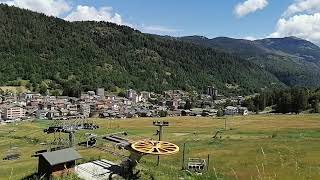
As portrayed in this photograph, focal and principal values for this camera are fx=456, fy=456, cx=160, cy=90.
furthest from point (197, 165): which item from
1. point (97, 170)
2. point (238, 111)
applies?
point (238, 111)

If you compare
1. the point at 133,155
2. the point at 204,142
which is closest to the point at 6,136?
the point at 204,142

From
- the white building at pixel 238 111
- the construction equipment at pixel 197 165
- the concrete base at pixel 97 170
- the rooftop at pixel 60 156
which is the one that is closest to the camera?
the concrete base at pixel 97 170

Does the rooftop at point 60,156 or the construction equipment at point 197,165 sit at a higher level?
the rooftop at point 60,156

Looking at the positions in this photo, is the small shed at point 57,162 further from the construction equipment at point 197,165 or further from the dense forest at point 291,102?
the dense forest at point 291,102

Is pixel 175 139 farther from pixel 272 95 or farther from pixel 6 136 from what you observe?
pixel 272 95

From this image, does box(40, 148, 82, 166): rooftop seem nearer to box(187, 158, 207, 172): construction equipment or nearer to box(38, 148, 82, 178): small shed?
box(38, 148, 82, 178): small shed

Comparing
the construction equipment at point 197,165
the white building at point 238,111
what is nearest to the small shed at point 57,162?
the construction equipment at point 197,165

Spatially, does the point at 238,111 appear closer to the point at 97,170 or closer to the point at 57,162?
the point at 97,170
